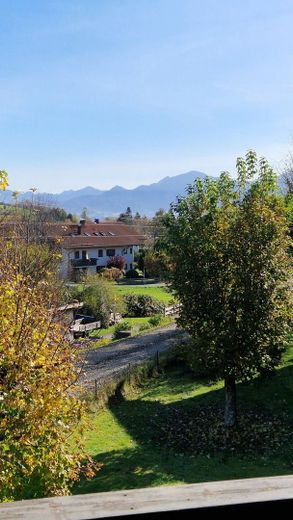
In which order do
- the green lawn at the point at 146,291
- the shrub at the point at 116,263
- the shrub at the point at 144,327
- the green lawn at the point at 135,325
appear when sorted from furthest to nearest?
the shrub at the point at 116,263, the green lawn at the point at 146,291, the shrub at the point at 144,327, the green lawn at the point at 135,325

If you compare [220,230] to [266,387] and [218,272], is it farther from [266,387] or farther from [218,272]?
[266,387]

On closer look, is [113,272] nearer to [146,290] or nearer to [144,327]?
[146,290]

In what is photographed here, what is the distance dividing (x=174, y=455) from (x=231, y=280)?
19.1ft

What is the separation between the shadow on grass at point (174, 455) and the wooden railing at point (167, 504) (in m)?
12.8

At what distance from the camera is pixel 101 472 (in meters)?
15.2

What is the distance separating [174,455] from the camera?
52.9ft

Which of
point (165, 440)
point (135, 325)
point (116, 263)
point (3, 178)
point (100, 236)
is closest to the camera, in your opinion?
point (3, 178)

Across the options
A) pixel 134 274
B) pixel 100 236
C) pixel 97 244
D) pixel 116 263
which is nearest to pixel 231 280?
pixel 134 274

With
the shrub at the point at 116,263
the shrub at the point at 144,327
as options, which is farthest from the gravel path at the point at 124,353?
the shrub at the point at 116,263

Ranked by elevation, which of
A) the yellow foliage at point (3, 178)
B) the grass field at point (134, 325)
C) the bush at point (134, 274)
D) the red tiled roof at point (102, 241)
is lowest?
the grass field at point (134, 325)

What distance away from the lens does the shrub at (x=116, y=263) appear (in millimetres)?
79000

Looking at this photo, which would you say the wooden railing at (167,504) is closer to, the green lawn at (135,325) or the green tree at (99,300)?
the green lawn at (135,325)

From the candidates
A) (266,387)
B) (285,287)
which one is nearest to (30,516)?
(285,287)

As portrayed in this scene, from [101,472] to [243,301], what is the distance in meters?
6.74
